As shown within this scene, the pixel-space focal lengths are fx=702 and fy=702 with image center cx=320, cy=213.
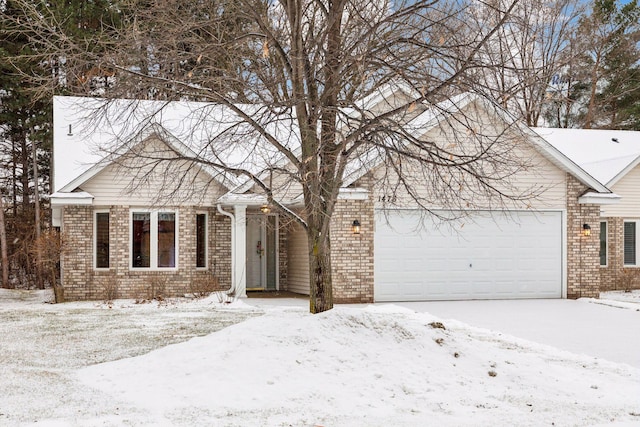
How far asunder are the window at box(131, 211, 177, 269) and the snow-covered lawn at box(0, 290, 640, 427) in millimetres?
7137

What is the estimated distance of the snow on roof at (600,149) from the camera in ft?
71.0

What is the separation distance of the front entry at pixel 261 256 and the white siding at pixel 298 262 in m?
0.43

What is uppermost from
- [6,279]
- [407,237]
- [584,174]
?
[584,174]

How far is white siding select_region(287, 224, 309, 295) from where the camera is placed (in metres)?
18.6

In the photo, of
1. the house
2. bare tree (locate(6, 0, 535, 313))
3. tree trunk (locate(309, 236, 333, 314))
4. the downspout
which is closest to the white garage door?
the house

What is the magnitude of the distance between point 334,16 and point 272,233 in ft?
38.6

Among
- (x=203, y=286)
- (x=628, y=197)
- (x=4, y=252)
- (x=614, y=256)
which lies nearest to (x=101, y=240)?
(x=203, y=286)

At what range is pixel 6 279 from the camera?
24.0m

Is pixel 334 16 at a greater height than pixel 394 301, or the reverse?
pixel 334 16

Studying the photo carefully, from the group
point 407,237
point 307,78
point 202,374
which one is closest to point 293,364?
point 202,374

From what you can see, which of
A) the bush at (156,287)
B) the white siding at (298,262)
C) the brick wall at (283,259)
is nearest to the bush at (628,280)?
the white siding at (298,262)

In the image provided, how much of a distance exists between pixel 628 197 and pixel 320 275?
15253 mm

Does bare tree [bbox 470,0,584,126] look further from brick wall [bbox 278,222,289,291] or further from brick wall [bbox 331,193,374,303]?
brick wall [bbox 278,222,289,291]

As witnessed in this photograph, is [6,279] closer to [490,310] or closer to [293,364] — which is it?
[490,310]
